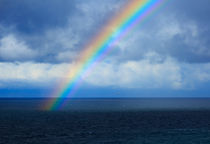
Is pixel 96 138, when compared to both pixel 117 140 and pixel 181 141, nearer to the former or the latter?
pixel 117 140

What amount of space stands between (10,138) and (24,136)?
3419 millimetres

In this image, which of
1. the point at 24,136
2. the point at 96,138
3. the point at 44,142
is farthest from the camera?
the point at 24,136

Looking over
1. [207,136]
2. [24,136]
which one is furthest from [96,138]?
[207,136]

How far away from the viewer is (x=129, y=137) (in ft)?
187

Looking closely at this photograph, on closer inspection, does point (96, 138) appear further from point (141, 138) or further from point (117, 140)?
point (141, 138)

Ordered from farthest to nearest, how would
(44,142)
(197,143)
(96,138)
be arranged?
(96,138) → (44,142) → (197,143)

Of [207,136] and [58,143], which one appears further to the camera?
[207,136]

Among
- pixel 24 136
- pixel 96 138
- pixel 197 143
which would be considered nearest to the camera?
pixel 197 143

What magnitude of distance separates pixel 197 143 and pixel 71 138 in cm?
2210

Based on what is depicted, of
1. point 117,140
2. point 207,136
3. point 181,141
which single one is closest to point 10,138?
point 117,140

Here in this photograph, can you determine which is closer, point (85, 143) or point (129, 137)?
point (85, 143)

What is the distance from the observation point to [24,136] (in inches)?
2370

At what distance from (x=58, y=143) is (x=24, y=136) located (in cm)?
1218

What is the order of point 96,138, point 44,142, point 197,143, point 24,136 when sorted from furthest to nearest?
point 24,136
point 96,138
point 44,142
point 197,143
